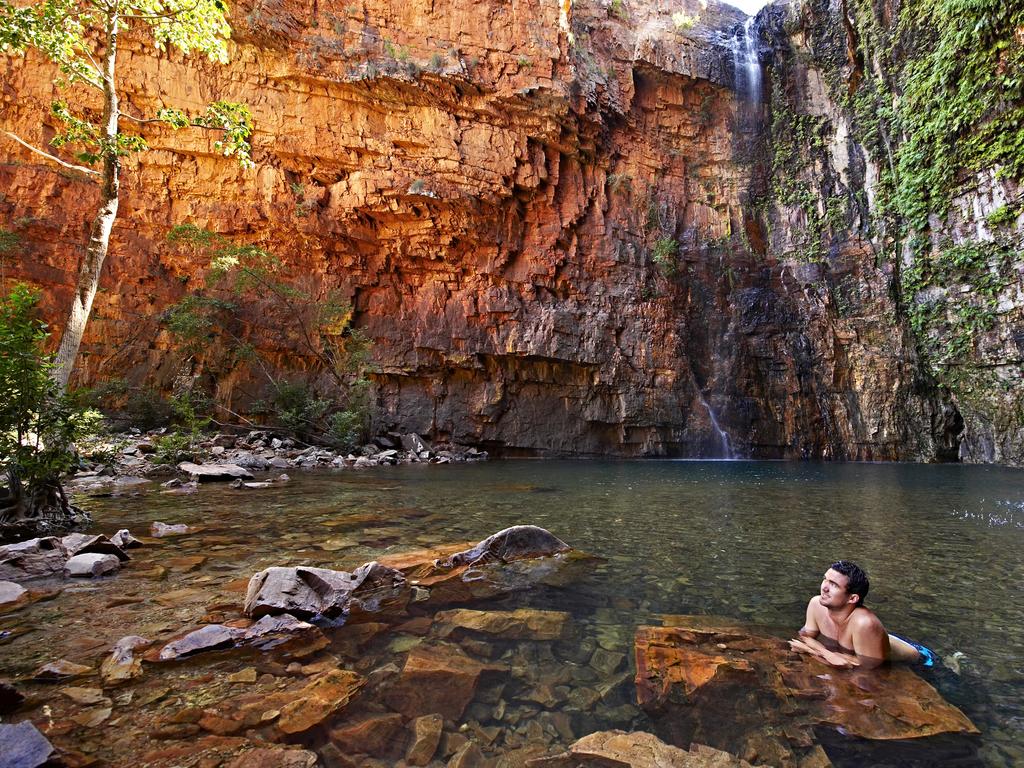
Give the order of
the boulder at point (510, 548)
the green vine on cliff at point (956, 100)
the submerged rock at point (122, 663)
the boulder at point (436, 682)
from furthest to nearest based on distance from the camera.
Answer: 1. the green vine on cliff at point (956, 100)
2. the boulder at point (510, 548)
3. the submerged rock at point (122, 663)
4. the boulder at point (436, 682)

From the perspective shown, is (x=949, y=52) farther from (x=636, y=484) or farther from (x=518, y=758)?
(x=518, y=758)

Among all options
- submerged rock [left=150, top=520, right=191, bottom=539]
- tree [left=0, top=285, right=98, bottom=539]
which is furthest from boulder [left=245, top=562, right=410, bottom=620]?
tree [left=0, top=285, right=98, bottom=539]

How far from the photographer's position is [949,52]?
55.6 ft

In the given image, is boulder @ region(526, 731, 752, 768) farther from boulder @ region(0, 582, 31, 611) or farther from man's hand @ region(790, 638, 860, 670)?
boulder @ region(0, 582, 31, 611)

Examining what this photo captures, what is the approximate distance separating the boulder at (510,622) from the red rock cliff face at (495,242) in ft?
62.5

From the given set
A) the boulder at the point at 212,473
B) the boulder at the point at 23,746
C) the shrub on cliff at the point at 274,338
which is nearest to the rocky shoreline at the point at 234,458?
the boulder at the point at 212,473

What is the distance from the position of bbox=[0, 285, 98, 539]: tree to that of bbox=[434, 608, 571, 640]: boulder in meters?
4.74

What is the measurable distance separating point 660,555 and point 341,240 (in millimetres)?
21424

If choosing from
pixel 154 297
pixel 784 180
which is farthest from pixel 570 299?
pixel 154 297

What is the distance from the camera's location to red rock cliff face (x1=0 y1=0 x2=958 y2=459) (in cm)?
1975

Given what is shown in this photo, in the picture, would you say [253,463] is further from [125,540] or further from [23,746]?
[23,746]

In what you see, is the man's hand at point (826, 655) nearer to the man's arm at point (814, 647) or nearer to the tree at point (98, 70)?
the man's arm at point (814, 647)

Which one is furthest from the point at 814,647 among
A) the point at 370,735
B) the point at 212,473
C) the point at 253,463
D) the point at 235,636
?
the point at 253,463

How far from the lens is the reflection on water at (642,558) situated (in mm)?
2493
